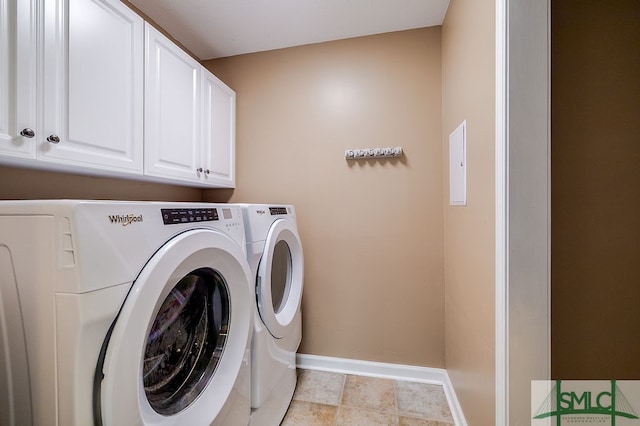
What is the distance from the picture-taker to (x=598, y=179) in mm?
865

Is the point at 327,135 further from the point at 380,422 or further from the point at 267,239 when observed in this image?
the point at 380,422

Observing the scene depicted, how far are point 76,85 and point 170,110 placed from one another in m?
0.46

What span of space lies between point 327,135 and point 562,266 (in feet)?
4.77

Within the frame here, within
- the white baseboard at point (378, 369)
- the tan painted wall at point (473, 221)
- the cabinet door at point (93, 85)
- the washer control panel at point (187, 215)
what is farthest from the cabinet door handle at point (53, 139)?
the white baseboard at point (378, 369)

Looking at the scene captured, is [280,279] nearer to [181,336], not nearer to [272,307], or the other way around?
[272,307]

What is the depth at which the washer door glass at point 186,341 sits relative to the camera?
78 centimetres

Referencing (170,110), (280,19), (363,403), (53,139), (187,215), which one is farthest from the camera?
(280,19)

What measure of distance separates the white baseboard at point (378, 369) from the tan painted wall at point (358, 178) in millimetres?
41

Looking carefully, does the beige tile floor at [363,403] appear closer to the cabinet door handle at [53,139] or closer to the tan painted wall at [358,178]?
the tan painted wall at [358,178]

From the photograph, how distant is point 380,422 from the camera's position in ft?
4.45

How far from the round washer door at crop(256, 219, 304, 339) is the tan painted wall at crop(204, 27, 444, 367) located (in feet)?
1.00

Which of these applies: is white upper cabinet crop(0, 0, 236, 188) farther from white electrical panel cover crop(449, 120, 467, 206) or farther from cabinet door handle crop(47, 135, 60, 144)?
white electrical panel cover crop(449, 120, 467, 206)

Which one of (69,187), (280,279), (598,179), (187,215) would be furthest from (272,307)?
(598,179)

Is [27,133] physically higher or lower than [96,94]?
lower
